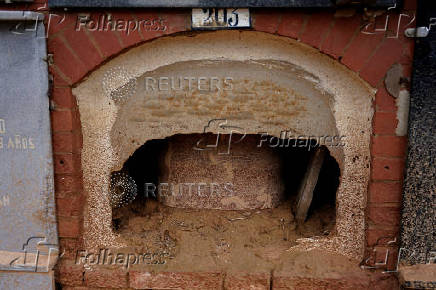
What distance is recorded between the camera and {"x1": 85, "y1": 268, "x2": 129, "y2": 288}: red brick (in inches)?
113

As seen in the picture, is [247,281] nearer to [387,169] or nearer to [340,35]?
[387,169]

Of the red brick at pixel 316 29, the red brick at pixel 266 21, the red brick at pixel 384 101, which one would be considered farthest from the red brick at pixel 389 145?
the red brick at pixel 266 21

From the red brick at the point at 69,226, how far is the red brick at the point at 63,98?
78 centimetres

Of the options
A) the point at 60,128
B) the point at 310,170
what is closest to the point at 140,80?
the point at 60,128

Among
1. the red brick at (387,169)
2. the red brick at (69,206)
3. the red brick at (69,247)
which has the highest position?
the red brick at (387,169)

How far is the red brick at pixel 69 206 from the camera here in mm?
2789

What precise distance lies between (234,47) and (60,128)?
1.26m

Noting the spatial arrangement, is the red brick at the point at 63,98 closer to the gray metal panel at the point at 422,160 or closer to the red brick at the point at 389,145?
the red brick at the point at 389,145

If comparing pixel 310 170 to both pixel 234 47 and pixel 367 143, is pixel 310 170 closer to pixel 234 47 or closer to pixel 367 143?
pixel 367 143

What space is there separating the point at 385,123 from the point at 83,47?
196 centimetres

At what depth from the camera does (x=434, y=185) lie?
8.46 ft

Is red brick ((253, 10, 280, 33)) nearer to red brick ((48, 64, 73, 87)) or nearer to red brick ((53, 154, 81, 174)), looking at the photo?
red brick ((48, 64, 73, 87))

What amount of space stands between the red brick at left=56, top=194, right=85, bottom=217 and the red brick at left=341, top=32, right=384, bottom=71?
1.98m

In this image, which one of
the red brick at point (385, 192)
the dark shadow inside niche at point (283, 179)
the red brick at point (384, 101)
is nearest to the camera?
the red brick at point (384, 101)
